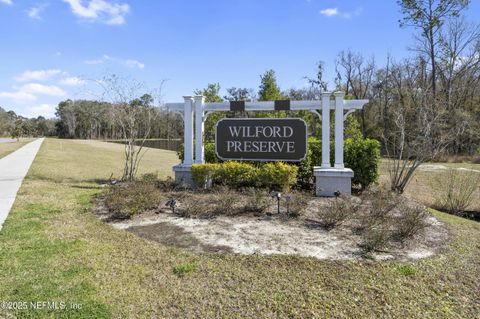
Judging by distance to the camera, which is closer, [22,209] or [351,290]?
[351,290]

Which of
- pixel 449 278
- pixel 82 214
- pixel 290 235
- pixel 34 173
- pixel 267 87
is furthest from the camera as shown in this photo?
pixel 267 87

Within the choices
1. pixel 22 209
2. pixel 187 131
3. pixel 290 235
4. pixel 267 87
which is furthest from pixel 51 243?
pixel 267 87

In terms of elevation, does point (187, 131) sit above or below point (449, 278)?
above

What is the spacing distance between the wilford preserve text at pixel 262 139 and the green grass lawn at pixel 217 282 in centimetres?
375

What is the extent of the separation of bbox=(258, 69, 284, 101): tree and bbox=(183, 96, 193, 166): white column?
150 inches

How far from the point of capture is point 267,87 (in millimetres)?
11891

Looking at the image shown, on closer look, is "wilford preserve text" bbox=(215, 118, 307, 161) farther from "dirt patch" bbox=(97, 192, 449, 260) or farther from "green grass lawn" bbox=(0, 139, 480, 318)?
"green grass lawn" bbox=(0, 139, 480, 318)

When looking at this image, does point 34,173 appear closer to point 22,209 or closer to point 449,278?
point 22,209

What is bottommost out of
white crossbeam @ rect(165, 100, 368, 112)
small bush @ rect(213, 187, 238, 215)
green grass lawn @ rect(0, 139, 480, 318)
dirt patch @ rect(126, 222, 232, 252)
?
green grass lawn @ rect(0, 139, 480, 318)

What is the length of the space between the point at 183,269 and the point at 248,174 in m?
3.98

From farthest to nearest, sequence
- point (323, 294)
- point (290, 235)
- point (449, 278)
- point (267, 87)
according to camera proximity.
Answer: point (267, 87)
point (290, 235)
point (449, 278)
point (323, 294)

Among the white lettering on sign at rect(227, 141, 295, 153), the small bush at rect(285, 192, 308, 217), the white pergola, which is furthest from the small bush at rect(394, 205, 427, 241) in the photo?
the white lettering on sign at rect(227, 141, 295, 153)

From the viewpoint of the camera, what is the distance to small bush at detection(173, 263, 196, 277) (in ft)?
10.9

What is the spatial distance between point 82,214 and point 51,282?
2.76m
